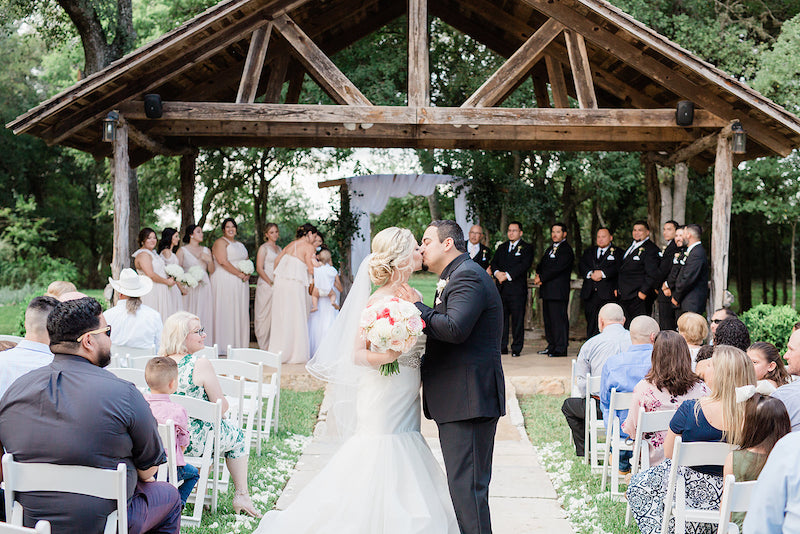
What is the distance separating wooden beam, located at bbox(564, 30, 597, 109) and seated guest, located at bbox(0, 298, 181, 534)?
271 inches

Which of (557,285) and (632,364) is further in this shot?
(557,285)

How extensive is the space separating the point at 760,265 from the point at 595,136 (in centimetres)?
1937

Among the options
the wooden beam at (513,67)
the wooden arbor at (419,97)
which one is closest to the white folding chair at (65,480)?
the wooden arbor at (419,97)

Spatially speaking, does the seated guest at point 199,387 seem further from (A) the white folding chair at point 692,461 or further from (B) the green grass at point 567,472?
(A) the white folding chair at point 692,461

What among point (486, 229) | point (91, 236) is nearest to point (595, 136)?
point (486, 229)

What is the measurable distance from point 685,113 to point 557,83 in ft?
5.76

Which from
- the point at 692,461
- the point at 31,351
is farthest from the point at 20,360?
the point at 692,461

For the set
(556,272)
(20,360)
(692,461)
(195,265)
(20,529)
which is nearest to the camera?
(20,529)

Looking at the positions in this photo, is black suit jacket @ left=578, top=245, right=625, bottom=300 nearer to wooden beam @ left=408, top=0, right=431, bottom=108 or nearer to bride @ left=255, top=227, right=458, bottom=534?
wooden beam @ left=408, top=0, right=431, bottom=108

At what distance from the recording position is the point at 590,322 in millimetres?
11602

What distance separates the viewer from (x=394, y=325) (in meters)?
3.77

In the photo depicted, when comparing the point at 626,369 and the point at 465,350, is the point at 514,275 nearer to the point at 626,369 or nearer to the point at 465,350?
the point at 626,369

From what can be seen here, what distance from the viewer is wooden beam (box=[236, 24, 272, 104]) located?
8859mm

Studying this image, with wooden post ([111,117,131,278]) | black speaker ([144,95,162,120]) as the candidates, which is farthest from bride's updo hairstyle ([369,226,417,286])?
wooden post ([111,117,131,278])
